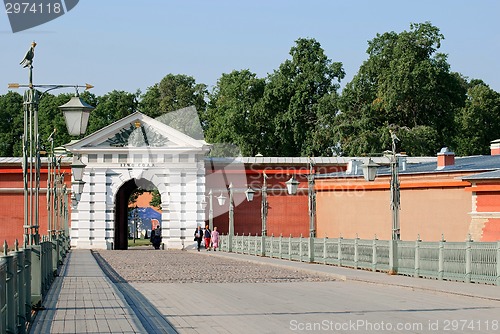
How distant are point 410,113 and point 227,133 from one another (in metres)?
15.1

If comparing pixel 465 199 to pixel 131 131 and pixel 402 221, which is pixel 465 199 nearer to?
pixel 402 221

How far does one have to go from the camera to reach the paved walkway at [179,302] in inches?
554

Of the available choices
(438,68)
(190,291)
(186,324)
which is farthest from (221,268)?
(438,68)

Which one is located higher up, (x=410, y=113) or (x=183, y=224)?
(x=410, y=113)

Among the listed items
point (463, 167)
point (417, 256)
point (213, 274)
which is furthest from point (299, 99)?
point (417, 256)

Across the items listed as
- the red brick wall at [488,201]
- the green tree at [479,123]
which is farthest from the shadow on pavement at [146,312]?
the green tree at [479,123]

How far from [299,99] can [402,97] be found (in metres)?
10.2

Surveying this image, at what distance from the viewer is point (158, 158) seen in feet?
193

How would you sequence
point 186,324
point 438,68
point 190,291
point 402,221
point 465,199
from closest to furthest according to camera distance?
point 186,324 < point 190,291 < point 465,199 < point 402,221 < point 438,68

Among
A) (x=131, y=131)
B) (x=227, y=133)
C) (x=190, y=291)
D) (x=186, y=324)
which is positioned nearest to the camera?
(x=186, y=324)

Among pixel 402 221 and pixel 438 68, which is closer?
pixel 402 221

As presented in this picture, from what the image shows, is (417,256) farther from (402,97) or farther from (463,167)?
(402,97)

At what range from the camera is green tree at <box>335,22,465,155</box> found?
70.7 meters

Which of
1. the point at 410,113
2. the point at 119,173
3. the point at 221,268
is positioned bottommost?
the point at 221,268
